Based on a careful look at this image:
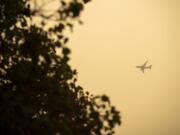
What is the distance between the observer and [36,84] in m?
13.6

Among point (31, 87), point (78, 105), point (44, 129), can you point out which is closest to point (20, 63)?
point (31, 87)

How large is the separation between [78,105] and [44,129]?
2759mm

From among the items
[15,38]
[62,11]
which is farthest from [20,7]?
[62,11]

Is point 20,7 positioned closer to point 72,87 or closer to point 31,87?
point 31,87

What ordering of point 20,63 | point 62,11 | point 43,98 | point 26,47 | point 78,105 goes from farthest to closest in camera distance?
1. point 78,105
2. point 43,98
3. point 20,63
4. point 26,47
5. point 62,11

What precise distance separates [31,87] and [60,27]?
8.34 ft

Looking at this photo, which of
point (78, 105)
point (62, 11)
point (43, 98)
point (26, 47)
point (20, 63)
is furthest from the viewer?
point (78, 105)

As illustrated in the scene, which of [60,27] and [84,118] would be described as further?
[84,118]

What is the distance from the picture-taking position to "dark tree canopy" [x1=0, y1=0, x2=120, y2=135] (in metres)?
12.3

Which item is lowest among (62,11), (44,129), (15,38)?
(44,129)

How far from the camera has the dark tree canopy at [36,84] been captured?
1234 centimetres

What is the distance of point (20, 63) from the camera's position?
13.0 m

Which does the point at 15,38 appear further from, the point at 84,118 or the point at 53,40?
the point at 84,118

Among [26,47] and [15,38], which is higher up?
[15,38]
